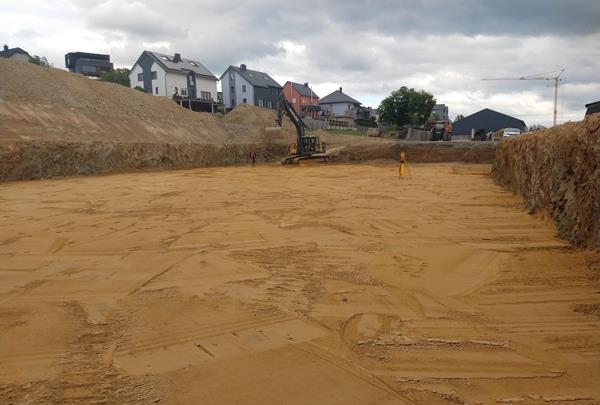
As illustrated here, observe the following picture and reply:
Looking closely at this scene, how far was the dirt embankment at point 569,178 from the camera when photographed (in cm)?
576

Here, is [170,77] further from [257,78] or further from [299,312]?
[299,312]

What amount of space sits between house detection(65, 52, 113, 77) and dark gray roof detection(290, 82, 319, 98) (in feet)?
91.5

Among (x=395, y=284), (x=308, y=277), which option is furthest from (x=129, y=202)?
(x=395, y=284)

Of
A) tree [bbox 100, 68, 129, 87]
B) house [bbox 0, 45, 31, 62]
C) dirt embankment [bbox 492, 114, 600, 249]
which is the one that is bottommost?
dirt embankment [bbox 492, 114, 600, 249]

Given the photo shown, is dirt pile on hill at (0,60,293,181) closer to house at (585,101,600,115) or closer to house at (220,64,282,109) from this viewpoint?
house at (585,101,600,115)

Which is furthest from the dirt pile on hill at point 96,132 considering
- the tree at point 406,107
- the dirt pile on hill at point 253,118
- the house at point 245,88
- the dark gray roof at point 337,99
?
the dark gray roof at point 337,99

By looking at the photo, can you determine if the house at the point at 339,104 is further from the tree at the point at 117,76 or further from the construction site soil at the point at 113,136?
the construction site soil at the point at 113,136

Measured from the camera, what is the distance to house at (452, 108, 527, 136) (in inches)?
1973

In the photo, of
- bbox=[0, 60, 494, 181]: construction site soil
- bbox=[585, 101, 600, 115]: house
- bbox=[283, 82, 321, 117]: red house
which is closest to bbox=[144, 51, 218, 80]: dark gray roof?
bbox=[283, 82, 321, 117]: red house

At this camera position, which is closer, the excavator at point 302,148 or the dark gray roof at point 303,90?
the excavator at point 302,148

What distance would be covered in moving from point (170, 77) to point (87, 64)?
18.9m

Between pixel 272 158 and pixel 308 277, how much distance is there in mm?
28098

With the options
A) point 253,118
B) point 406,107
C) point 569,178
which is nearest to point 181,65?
point 253,118

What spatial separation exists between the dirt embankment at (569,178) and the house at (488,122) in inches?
1734
